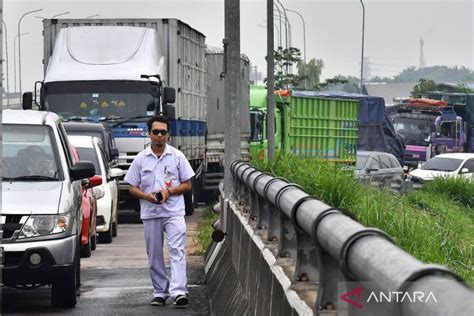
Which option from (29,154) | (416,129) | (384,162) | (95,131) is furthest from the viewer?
(416,129)

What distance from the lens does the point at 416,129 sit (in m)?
60.1

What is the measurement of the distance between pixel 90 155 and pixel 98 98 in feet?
20.8

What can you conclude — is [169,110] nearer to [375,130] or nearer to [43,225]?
[43,225]

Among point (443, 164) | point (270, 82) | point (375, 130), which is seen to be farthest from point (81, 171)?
point (375, 130)

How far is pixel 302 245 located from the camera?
6.88 metres

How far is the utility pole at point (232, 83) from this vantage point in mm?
16328

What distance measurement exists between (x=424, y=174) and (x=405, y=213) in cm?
3059

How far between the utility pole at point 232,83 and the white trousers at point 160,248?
3.93 metres

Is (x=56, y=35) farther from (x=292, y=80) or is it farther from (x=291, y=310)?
(x=292, y=80)

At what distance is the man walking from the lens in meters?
12.2

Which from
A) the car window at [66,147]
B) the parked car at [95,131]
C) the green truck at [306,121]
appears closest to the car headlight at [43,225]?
the car window at [66,147]

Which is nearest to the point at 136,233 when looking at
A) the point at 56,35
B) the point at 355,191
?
the point at 56,35

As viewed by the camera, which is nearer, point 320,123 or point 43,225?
point 43,225

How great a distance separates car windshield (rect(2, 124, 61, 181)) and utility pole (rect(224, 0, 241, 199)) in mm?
3775
